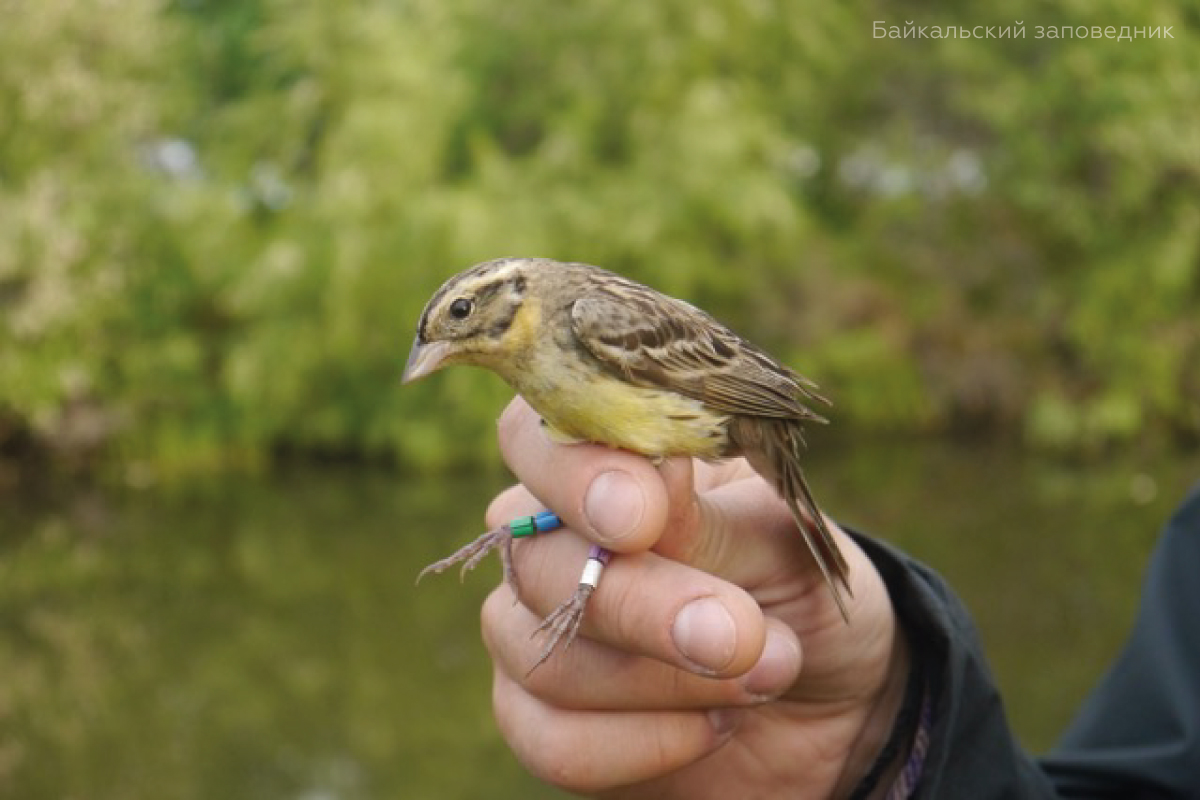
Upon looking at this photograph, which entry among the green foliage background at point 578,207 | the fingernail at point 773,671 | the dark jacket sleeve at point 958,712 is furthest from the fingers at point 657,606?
the green foliage background at point 578,207

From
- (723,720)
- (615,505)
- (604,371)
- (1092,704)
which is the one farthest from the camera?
(1092,704)

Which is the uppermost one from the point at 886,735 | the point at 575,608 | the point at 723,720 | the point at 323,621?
the point at 575,608

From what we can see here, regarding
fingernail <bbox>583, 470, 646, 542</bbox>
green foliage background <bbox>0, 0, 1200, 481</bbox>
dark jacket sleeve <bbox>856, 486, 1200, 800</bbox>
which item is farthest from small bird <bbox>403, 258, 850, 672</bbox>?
green foliage background <bbox>0, 0, 1200, 481</bbox>

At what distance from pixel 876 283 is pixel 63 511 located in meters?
11.2

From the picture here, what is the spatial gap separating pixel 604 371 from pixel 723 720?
2.12 feet

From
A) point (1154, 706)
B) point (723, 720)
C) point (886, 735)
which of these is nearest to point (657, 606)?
point (723, 720)

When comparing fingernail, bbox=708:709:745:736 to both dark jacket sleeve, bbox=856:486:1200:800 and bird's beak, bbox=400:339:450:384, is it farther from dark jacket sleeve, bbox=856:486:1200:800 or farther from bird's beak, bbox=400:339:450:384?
bird's beak, bbox=400:339:450:384

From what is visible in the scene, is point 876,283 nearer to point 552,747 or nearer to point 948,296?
point 948,296

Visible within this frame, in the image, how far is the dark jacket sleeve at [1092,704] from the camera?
229 centimetres

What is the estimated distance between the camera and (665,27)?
17.5 metres

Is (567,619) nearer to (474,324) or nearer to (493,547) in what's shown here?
(493,547)

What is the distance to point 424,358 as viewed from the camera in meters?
2.14

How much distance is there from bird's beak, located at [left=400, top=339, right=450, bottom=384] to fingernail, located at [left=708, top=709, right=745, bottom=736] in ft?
2.49

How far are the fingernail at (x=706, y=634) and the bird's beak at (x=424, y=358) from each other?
1.85ft
